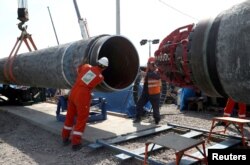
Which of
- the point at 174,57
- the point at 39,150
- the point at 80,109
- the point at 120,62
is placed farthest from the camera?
the point at 120,62

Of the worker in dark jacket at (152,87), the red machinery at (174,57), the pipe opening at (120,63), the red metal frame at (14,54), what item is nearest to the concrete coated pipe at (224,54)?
the red machinery at (174,57)

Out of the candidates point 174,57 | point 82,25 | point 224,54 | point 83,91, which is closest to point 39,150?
point 83,91

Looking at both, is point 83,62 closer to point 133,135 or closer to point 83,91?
point 83,91

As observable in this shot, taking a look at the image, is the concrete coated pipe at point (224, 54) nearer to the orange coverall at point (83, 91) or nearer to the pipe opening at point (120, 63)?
the orange coverall at point (83, 91)

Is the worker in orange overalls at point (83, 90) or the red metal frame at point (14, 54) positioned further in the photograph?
the red metal frame at point (14, 54)

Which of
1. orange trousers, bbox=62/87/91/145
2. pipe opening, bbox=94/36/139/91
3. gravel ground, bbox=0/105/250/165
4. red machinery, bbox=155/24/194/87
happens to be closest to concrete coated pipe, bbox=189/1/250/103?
red machinery, bbox=155/24/194/87

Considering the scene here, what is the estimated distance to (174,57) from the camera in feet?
10.5

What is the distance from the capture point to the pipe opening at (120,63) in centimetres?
557

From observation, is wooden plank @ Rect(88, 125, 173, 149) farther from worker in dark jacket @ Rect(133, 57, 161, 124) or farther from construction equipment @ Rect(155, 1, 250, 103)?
construction equipment @ Rect(155, 1, 250, 103)

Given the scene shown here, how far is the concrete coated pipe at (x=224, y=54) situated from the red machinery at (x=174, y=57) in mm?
620

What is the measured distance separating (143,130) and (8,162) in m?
2.46

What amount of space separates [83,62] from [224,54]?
3366 millimetres

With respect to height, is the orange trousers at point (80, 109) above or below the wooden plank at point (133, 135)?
above

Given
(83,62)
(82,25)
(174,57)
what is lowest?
(83,62)
